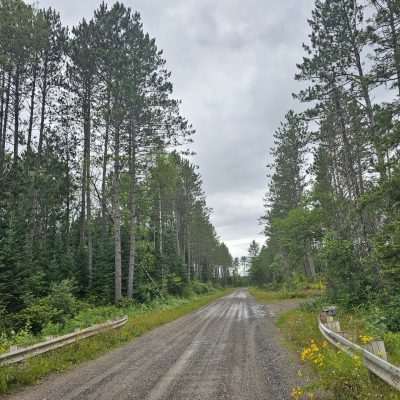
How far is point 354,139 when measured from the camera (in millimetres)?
19016

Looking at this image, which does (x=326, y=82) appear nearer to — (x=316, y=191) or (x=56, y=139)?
(x=316, y=191)

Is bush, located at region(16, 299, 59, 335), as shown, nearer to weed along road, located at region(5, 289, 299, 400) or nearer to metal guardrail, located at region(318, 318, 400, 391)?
weed along road, located at region(5, 289, 299, 400)

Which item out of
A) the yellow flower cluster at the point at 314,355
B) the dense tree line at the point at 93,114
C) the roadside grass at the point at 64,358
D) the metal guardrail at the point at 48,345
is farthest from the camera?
the dense tree line at the point at 93,114

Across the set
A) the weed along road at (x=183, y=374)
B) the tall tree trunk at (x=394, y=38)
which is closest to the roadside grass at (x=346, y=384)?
the weed along road at (x=183, y=374)

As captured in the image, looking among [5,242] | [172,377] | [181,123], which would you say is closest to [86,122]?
[181,123]

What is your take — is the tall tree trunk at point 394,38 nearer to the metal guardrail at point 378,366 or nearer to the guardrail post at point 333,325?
the guardrail post at point 333,325

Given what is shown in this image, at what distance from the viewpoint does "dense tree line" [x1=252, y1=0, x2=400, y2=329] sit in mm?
11609

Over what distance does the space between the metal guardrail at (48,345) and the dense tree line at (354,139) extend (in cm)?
904

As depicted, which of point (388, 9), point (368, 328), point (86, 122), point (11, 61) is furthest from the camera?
point (86, 122)

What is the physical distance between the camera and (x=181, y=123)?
2066 cm

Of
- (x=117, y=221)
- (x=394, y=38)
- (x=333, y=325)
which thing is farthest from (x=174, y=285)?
(x=394, y=38)

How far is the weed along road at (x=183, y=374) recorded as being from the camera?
218 inches

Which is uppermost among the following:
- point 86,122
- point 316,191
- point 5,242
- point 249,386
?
point 86,122

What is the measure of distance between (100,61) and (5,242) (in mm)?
12008
